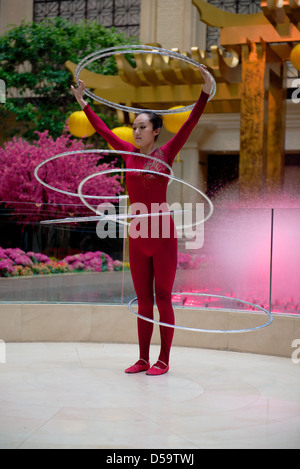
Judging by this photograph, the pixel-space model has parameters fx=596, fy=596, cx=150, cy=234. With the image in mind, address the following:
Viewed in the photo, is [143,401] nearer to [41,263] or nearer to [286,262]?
[286,262]

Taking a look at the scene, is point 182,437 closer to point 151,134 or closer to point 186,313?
point 151,134

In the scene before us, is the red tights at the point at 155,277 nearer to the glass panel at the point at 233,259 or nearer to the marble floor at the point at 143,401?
the marble floor at the point at 143,401

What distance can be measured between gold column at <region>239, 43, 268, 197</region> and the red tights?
427cm

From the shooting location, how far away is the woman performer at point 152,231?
423cm

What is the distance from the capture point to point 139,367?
14.3 feet

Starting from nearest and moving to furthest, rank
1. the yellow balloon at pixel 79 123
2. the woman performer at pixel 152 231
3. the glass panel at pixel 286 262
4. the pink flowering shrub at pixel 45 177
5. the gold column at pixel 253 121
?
1. the woman performer at pixel 152 231
2. the glass panel at pixel 286 262
3. the gold column at pixel 253 121
4. the pink flowering shrub at pixel 45 177
5. the yellow balloon at pixel 79 123

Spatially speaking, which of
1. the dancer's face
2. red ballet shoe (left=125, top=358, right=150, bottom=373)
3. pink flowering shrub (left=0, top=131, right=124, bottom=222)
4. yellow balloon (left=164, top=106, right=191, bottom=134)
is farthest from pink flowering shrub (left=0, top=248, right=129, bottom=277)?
yellow balloon (left=164, top=106, right=191, bottom=134)

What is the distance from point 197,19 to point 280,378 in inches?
475

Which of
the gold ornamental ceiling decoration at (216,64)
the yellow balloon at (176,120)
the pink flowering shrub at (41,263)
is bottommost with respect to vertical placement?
the pink flowering shrub at (41,263)

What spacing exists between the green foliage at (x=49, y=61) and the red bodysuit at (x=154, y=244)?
33.6 ft

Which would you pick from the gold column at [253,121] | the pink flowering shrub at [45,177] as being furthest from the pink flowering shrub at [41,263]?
the gold column at [253,121]

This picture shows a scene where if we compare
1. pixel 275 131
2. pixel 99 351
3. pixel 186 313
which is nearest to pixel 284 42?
pixel 275 131

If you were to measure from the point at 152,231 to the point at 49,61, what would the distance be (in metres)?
12.0

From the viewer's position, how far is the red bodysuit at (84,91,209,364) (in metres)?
4.23
